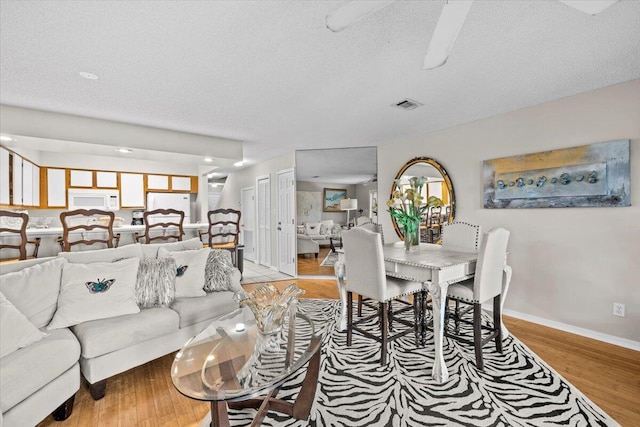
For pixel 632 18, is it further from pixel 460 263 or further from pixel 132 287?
pixel 132 287

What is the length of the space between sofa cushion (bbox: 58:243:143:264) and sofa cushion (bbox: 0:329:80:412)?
64 cm

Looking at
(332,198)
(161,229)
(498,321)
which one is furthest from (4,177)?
(498,321)

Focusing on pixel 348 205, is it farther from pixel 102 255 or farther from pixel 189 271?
pixel 102 255

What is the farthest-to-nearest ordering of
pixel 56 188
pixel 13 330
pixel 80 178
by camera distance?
1. pixel 80 178
2. pixel 56 188
3. pixel 13 330

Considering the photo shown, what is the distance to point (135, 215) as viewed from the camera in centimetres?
609

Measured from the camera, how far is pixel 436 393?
200 cm

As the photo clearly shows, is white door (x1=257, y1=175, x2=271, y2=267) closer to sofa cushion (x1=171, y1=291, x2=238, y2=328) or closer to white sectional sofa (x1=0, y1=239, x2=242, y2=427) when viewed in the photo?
sofa cushion (x1=171, y1=291, x2=238, y2=328)

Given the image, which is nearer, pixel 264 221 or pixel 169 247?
pixel 169 247

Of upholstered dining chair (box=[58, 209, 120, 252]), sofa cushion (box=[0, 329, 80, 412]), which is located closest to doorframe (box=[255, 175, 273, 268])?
upholstered dining chair (box=[58, 209, 120, 252])

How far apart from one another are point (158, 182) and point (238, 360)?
18.7 ft

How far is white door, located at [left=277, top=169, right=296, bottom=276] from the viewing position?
5.68 meters

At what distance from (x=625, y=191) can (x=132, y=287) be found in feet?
14.1

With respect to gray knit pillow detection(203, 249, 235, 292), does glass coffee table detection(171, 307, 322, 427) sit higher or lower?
lower

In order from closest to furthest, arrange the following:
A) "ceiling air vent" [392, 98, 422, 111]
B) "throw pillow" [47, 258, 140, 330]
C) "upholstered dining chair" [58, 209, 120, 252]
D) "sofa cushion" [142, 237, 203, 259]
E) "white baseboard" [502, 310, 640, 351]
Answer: "throw pillow" [47, 258, 140, 330] → "white baseboard" [502, 310, 640, 351] → "sofa cushion" [142, 237, 203, 259] → "ceiling air vent" [392, 98, 422, 111] → "upholstered dining chair" [58, 209, 120, 252]
